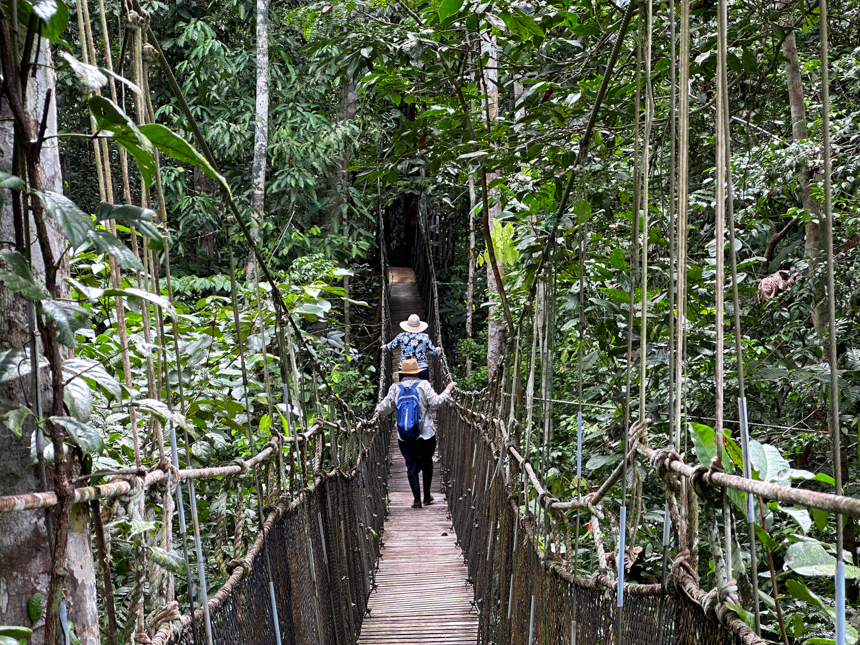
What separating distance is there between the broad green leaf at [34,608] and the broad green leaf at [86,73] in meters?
0.39

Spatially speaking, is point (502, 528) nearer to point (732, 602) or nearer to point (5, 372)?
point (732, 602)

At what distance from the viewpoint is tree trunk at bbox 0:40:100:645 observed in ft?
2.04

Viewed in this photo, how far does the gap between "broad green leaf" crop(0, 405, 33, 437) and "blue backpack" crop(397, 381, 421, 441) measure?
397 centimetres

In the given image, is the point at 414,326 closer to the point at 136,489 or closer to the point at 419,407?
the point at 419,407

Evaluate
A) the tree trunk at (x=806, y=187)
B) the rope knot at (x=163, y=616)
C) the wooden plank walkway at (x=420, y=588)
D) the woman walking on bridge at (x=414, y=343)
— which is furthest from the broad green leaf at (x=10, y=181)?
the woman walking on bridge at (x=414, y=343)

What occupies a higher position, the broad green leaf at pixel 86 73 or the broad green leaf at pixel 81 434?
the broad green leaf at pixel 86 73

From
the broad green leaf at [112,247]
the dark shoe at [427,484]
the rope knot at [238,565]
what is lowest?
the dark shoe at [427,484]

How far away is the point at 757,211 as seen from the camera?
2305mm

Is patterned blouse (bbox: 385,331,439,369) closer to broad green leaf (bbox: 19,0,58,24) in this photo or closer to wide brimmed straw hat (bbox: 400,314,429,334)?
wide brimmed straw hat (bbox: 400,314,429,334)

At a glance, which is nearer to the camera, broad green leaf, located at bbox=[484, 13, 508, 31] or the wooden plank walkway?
broad green leaf, located at bbox=[484, 13, 508, 31]

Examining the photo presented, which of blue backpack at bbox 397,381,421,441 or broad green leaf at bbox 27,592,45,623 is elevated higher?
broad green leaf at bbox 27,592,45,623

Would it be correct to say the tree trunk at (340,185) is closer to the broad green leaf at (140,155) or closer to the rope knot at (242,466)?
the rope knot at (242,466)

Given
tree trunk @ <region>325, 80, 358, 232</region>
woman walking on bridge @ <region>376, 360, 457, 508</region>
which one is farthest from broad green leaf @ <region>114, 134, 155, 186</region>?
tree trunk @ <region>325, 80, 358, 232</region>

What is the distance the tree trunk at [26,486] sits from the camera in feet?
2.04
